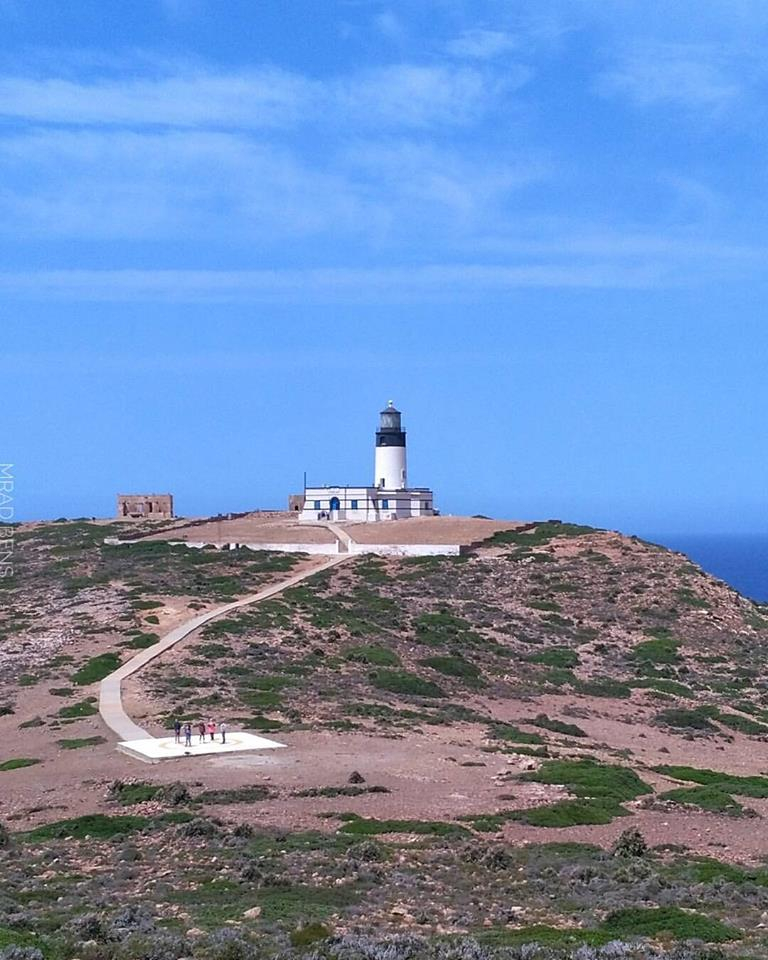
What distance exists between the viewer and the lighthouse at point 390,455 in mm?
80500

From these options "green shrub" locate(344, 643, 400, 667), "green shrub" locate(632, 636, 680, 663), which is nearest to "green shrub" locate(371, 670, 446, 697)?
"green shrub" locate(344, 643, 400, 667)

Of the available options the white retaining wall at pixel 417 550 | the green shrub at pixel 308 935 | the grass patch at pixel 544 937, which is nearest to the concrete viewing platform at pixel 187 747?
the green shrub at pixel 308 935

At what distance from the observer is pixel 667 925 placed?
15.0m

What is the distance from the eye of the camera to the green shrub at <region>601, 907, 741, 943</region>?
14.7 metres

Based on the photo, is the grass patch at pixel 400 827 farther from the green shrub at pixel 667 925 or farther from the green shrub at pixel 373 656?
the green shrub at pixel 373 656

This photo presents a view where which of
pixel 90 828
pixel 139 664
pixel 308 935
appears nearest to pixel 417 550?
pixel 139 664

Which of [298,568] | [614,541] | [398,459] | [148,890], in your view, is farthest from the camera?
[398,459]

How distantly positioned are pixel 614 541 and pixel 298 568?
55.3 feet

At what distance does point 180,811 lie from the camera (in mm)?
21406

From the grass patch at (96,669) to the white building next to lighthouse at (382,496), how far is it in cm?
3856

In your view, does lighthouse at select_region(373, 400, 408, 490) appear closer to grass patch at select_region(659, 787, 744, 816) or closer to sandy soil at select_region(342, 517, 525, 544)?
sandy soil at select_region(342, 517, 525, 544)

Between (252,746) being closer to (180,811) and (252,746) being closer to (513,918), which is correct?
(180,811)

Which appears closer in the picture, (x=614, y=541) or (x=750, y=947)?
(x=750, y=947)

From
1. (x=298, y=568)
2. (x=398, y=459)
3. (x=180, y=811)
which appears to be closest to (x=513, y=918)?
(x=180, y=811)
